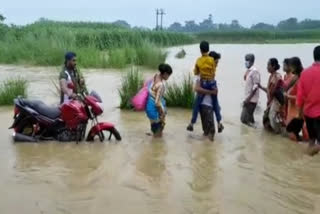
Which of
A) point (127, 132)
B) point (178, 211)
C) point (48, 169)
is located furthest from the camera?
point (127, 132)

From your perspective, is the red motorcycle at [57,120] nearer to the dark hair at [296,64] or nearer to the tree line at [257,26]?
the dark hair at [296,64]

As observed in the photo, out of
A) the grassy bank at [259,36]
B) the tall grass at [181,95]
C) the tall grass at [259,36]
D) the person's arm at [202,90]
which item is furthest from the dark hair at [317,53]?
the tall grass at [259,36]

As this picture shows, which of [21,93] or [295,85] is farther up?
[295,85]

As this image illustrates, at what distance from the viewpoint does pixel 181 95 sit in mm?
11375

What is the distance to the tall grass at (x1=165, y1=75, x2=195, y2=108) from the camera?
37.0ft

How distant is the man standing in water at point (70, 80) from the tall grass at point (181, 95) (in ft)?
11.2

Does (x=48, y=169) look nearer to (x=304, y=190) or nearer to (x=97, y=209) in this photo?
(x=97, y=209)

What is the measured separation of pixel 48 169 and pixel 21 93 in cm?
558

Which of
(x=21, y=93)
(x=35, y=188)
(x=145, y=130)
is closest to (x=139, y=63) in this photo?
(x=21, y=93)

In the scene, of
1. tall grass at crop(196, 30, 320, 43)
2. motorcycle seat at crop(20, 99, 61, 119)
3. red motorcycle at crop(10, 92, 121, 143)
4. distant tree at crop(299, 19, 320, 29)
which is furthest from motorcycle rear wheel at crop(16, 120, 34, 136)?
distant tree at crop(299, 19, 320, 29)

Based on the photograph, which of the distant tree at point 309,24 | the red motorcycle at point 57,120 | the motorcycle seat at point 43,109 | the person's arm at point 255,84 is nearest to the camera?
the red motorcycle at point 57,120

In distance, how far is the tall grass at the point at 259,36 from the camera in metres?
73.7

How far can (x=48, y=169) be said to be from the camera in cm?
670

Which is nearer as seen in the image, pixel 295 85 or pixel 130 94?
pixel 295 85
